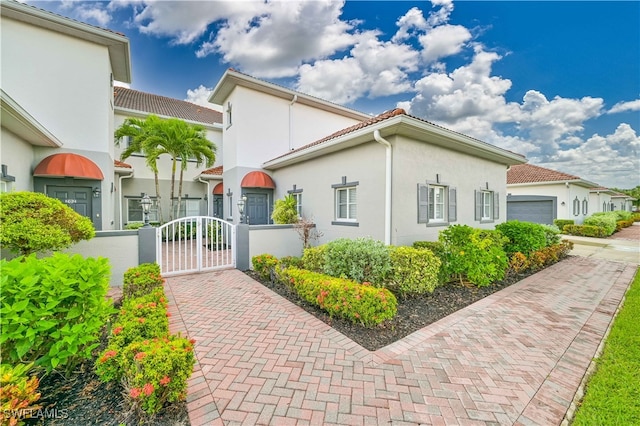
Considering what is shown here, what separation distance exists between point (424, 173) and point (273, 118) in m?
9.07

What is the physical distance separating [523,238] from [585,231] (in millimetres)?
16423

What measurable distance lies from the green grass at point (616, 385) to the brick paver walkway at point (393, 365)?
0.16 m

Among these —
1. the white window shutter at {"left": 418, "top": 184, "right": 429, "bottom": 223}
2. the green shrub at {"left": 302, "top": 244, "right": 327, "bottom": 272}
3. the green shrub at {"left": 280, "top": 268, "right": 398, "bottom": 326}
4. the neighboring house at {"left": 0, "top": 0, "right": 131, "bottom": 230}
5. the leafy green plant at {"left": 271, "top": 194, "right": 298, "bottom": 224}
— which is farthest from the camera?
the leafy green plant at {"left": 271, "top": 194, "right": 298, "bottom": 224}

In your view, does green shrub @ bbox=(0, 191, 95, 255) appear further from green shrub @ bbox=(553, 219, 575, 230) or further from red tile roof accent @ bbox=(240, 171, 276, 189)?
green shrub @ bbox=(553, 219, 575, 230)

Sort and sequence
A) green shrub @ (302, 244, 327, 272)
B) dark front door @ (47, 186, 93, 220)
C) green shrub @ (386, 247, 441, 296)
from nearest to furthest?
green shrub @ (386, 247, 441, 296) → green shrub @ (302, 244, 327, 272) → dark front door @ (47, 186, 93, 220)

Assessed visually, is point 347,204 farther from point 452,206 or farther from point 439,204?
point 452,206

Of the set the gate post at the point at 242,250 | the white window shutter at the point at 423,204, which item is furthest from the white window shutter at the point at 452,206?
the gate post at the point at 242,250

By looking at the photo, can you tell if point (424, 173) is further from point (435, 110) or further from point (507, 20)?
point (435, 110)

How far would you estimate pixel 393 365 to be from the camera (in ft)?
11.9

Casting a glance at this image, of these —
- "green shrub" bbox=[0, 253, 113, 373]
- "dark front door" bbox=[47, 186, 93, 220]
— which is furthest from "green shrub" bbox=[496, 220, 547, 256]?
"dark front door" bbox=[47, 186, 93, 220]

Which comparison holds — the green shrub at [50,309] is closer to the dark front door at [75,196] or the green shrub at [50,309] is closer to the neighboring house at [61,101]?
the neighboring house at [61,101]

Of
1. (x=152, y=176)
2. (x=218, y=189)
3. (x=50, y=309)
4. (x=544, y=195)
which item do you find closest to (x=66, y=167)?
(x=218, y=189)

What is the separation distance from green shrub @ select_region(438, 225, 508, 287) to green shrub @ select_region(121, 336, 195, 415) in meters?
6.88

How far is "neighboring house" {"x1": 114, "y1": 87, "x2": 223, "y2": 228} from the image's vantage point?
16922 millimetres
